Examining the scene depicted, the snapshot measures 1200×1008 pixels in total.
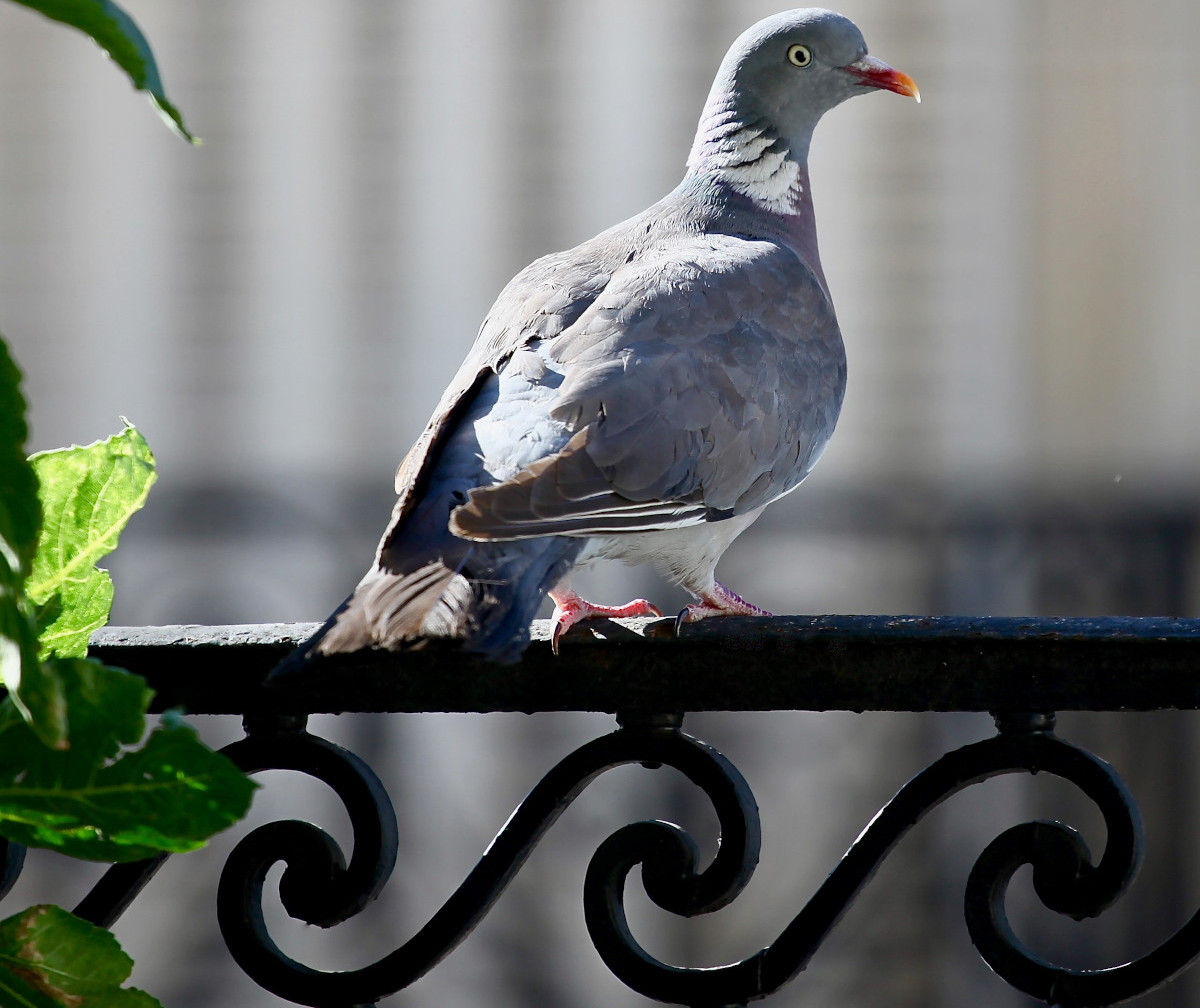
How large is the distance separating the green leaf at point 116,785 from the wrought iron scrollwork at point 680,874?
34 cm

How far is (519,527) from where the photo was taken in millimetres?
1206

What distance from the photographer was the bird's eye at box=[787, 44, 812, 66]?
6.97ft

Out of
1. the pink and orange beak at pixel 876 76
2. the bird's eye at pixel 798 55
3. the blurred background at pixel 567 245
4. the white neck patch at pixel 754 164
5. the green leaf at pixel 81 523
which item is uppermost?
the bird's eye at pixel 798 55

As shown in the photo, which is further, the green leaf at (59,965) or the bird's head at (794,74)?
the bird's head at (794,74)

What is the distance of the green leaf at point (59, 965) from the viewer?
0.56 metres

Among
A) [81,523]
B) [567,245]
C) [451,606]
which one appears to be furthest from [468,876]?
[567,245]

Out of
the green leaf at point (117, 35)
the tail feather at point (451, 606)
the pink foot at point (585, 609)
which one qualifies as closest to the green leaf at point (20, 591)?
the green leaf at point (117, 35)

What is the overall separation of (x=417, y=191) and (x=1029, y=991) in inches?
176

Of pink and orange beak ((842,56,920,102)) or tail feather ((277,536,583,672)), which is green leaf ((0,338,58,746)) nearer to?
tail feather ((277,536,583,672))

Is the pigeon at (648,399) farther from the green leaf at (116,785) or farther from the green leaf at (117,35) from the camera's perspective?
the green leaf at (117,35)

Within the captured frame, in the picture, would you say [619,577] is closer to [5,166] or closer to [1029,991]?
[5,166]

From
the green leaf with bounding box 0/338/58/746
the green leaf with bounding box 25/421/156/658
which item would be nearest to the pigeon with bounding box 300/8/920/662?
the green leaf with bounding box 25/421/156/658

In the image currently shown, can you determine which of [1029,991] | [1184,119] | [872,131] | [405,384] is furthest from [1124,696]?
[1184,119]

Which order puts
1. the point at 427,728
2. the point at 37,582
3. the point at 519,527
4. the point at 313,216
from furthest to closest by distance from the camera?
the point at 313,216
the point at 427,728
the point at 519,527
the point at 37,582
